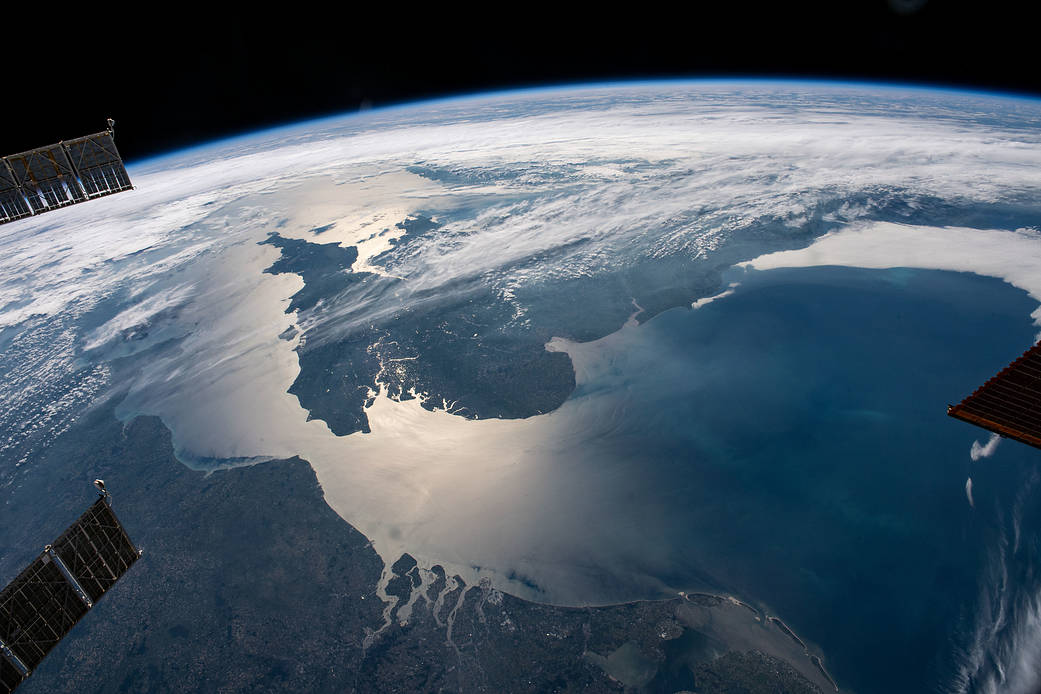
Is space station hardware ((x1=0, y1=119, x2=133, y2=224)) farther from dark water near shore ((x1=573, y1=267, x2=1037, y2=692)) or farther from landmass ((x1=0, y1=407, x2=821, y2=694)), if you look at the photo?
dark water near shore ((x1=573, y1=267, x2=1037, y2=692))

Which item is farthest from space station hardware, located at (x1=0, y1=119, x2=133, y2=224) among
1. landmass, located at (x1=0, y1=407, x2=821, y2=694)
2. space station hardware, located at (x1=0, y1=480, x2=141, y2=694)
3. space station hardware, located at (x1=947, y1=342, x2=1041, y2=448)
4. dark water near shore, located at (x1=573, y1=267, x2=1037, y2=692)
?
dark water near shore, located at (x1=573, y1=267, x2=1037, y2=692)

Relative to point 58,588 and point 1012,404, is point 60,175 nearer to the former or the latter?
point 58,588

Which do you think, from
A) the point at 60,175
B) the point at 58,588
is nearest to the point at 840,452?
the point at 58,588

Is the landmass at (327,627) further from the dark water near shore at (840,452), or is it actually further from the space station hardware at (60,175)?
the space station hardware at (60,175)

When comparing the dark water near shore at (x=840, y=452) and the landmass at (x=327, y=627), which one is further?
the dark water near shore at (x=840, y=452)

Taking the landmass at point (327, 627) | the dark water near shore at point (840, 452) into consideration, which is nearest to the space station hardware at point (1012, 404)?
the dark water near shore at point (840, 452)
